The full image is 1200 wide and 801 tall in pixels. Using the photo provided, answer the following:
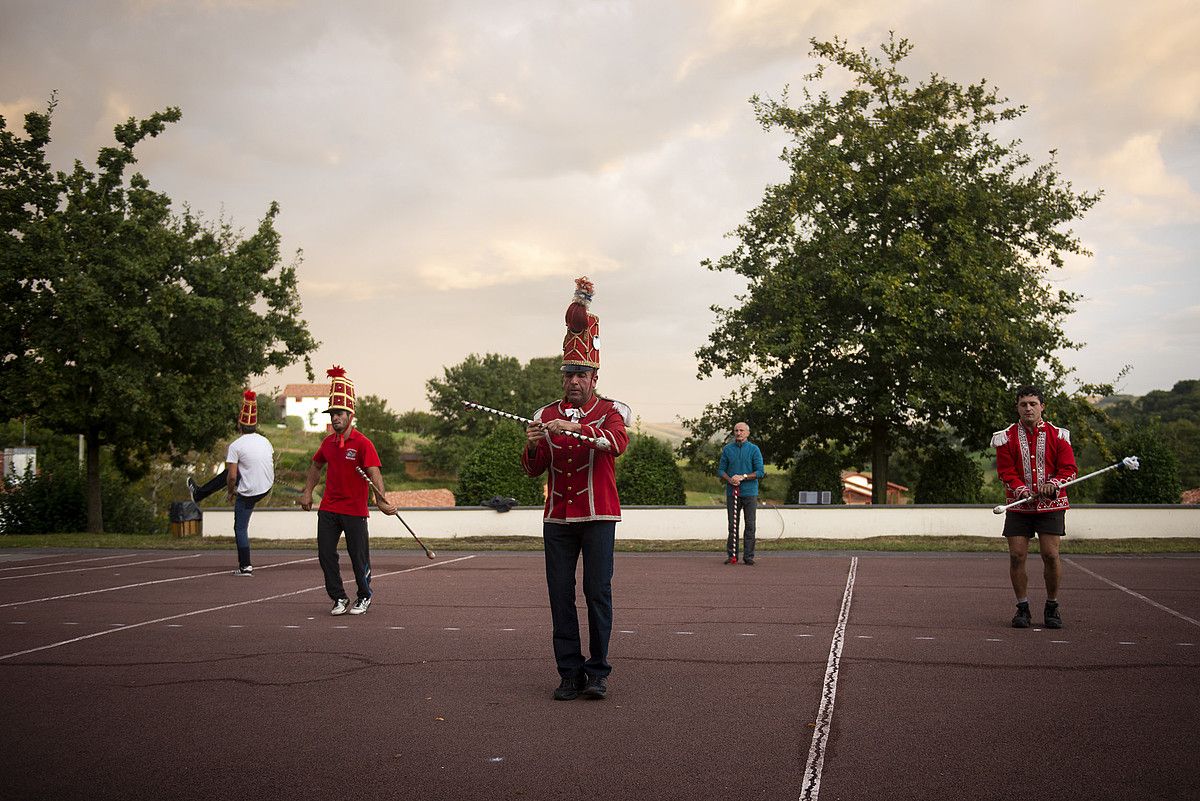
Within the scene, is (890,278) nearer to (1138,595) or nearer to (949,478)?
(949,478)

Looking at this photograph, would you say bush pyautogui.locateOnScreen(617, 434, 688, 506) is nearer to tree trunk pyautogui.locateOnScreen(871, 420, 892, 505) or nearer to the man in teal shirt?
tree trunk pyautogui.locateOnScreen(871, 420, 892, 505)

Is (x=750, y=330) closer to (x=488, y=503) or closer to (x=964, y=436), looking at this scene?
(x=964, y=436)

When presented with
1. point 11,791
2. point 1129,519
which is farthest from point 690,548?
point 11,791

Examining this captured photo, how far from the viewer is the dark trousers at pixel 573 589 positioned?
7059 mm

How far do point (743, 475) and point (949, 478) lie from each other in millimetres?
20888

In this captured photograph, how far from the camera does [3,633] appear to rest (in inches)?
396

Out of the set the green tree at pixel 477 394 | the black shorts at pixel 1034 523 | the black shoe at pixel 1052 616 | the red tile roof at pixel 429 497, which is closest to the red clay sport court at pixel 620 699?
the black shoe at pixel 1052 616

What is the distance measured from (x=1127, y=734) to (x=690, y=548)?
52.7ft

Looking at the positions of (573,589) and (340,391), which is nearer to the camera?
(573,589)

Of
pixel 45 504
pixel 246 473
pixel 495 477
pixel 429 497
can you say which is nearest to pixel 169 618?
pixel 246 473

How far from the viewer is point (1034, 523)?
399 inches

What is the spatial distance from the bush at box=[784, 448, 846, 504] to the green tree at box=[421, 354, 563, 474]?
6269 centimetres

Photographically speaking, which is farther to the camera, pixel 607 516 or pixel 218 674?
pixel 218 674

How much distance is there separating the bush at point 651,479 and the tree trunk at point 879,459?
7.63 meters
